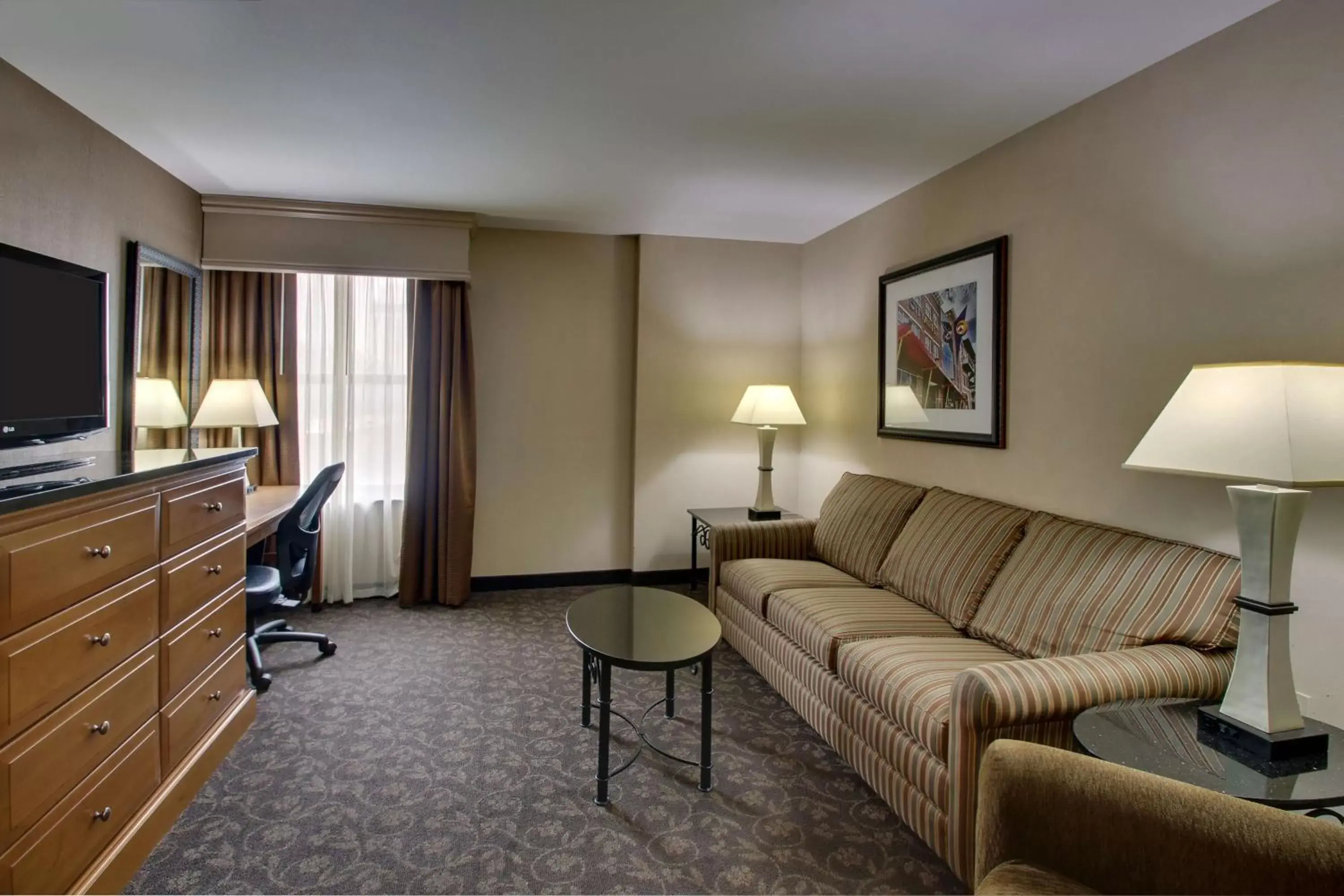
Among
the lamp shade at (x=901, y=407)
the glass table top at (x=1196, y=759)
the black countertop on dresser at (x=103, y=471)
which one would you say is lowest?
the glass table top at (x=1196, y=759)

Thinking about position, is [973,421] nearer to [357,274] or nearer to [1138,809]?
[1138,809]

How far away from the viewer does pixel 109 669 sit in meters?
1.75

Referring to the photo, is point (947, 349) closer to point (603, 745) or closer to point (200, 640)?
point (603, 745)

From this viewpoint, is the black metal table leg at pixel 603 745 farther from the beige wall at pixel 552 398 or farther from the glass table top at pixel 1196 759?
the beige wall at pixel 552 398

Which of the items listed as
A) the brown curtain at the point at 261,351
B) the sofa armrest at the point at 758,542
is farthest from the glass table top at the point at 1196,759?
the brown curtain at the point at 261,351

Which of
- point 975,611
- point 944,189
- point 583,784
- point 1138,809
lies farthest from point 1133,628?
point 944,189

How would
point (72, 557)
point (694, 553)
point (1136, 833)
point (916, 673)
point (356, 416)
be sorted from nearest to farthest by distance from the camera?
point (1136, 833)
point (72, 557)
point (916, 673)
point (356, 416)
point (694, 553)

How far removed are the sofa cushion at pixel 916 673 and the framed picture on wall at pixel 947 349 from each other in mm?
1023

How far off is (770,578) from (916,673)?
1.14 meters

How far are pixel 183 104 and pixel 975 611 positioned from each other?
3.55 metres

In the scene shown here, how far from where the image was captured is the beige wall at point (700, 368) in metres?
4.47

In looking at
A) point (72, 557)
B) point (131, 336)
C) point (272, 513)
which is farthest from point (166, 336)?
point (72, 557)

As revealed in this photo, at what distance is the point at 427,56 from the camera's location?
2135 millimetres

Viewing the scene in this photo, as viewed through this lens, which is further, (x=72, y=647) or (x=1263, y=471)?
(x=72, y=647)
